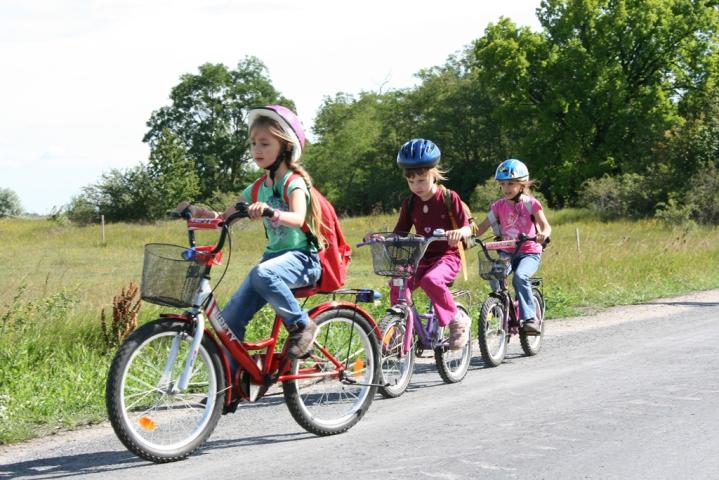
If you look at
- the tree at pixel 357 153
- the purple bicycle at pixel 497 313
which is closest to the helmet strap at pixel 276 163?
the purple bicycle at pixel 497 313

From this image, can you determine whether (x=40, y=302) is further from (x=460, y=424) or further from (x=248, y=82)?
(x=248, y=82)

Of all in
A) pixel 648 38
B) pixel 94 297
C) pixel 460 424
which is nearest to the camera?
pixel 460 424

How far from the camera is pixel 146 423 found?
16.5 ft

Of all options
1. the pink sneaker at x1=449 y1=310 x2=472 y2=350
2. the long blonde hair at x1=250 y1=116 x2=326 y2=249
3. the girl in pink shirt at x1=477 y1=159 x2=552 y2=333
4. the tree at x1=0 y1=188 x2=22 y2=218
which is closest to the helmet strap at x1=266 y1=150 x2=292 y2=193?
the long blonde hair at x1=250 y1=116 x2=326 y2=249

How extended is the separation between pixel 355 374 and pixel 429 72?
7447 centimetres

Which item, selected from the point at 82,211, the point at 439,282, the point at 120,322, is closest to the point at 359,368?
the point at 439,282

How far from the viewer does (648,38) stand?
53031 mm

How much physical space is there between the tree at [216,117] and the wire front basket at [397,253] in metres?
72.3

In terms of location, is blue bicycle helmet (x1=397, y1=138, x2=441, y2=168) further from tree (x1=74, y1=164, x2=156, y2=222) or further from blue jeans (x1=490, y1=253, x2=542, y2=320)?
tree (x1=74, y1=164, x2=156, y2=222)

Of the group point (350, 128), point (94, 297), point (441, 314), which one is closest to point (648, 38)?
point (350, 128)

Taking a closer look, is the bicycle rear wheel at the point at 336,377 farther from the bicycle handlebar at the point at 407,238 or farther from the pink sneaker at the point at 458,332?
the pink sneaker at the point at 458,332

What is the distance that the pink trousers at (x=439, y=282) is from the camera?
7.33 metres

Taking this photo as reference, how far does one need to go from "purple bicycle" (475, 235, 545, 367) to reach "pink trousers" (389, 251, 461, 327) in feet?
3.49

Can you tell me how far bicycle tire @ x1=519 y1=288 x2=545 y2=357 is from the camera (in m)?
9.26
